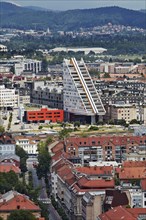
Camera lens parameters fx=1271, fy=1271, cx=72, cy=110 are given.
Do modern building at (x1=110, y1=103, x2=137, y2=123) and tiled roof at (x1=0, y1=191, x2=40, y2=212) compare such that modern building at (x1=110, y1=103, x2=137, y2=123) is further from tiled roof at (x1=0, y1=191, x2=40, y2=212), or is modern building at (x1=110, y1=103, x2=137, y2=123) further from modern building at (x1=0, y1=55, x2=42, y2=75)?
modern building at (x1=0, y1=55, x2=42, y2=75)

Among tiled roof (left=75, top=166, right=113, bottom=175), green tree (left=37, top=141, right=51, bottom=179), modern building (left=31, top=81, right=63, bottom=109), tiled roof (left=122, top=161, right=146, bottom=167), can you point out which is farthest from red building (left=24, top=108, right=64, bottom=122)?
tiled roof (left=75, top=166, right=113, bottom=175)

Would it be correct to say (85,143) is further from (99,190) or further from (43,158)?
(99,190)

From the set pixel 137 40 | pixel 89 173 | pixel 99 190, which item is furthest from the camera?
pixel 137 40

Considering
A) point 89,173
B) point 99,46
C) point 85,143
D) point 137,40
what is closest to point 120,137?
point 85,143

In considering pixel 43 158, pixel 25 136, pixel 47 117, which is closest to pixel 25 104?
pixel 47 117

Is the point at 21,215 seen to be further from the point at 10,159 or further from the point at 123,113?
the point at 123,113

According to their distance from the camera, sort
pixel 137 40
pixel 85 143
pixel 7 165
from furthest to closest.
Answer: pixel 137 40 → pixel 85 143 → pixel 7 165

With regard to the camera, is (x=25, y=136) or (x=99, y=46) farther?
(x=99, y=46)

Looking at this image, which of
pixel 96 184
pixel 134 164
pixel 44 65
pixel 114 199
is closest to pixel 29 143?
pixel 134 164

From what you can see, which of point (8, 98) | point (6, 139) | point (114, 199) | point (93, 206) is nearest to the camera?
point (114, 199)
